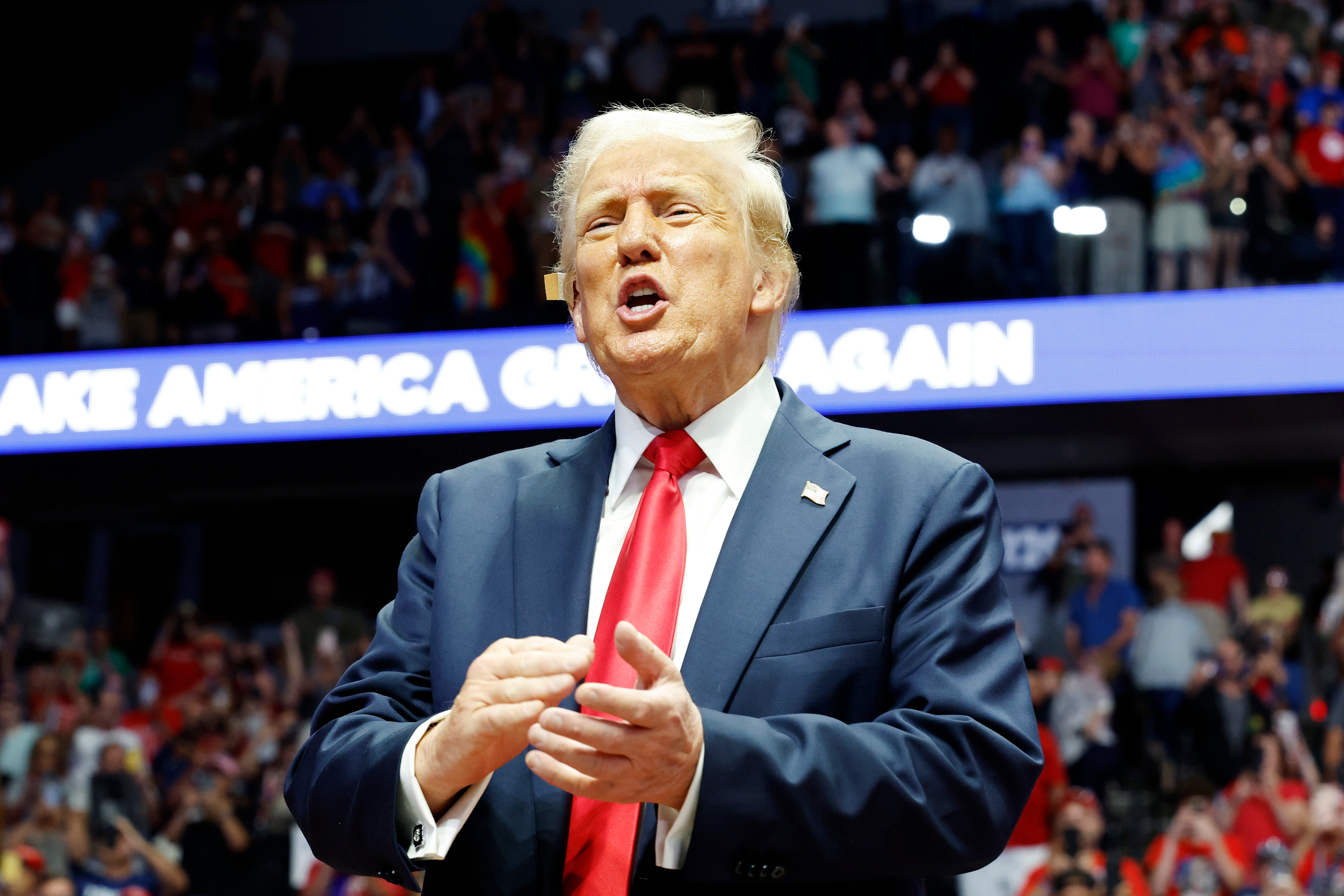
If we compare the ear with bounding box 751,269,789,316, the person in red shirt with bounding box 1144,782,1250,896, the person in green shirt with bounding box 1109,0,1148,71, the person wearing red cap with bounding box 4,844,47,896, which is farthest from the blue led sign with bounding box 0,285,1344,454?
the ear with bounding box 751,269,789,316

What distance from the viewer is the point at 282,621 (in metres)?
13.8

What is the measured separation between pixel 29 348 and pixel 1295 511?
9.25 metres

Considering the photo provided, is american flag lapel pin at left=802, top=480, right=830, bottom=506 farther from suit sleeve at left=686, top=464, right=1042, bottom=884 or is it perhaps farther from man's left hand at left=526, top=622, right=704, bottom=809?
man's left hand at left=526, top=622, right=704, bottom=809

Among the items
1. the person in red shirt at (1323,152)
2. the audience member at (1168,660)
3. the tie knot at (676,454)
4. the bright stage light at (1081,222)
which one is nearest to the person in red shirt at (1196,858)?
the audience member at (1168,660)

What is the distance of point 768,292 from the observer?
1.74 metres

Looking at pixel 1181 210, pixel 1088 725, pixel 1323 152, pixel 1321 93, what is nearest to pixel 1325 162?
pixel 1323 152

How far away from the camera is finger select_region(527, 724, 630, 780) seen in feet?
4.01

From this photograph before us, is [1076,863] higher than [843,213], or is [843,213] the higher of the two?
[843,213]

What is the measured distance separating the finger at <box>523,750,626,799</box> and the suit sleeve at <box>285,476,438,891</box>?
214 millimetres

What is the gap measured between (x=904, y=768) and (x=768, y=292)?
63cm

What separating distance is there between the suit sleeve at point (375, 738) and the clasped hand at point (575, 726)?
73 millimetres

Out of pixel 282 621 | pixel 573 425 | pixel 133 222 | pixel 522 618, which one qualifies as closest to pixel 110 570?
pixel 282 621

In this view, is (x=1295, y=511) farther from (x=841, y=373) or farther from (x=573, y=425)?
(x=573, y=425)

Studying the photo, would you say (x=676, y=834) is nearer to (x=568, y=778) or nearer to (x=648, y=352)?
(x=568, y=778)
